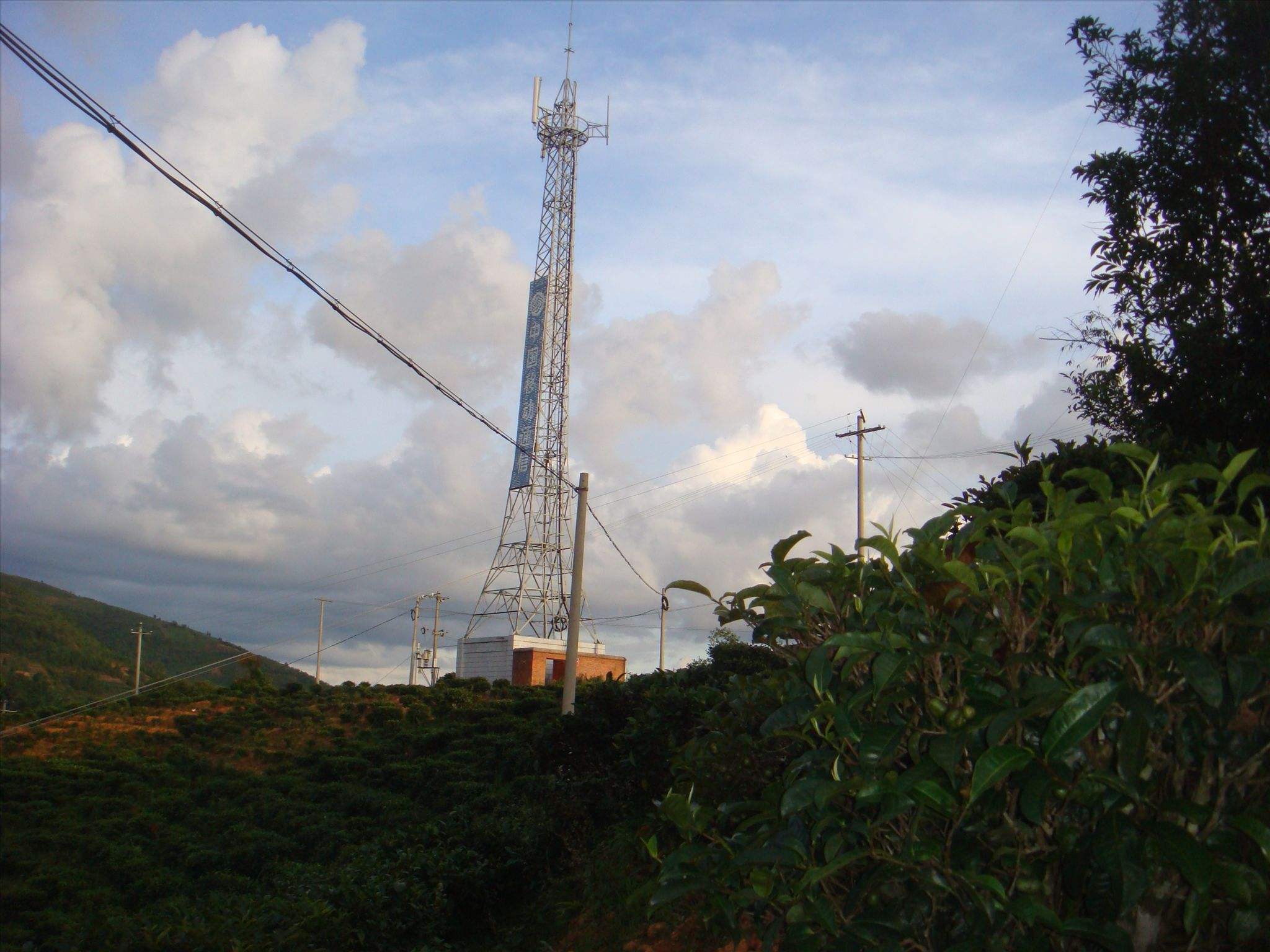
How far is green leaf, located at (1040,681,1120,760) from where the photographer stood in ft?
7.09

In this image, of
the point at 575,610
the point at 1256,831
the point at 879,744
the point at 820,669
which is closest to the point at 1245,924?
the point at 1256,831

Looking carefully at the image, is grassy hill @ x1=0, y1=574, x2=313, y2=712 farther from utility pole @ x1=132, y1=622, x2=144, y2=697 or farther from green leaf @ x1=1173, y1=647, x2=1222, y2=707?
green leaf @ x1=1173, y1=647, x2=1222, y2=707

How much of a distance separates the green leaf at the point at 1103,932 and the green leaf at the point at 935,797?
0.34 metres

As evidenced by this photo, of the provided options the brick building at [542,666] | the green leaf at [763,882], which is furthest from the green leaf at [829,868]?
the brick building at [542,666]

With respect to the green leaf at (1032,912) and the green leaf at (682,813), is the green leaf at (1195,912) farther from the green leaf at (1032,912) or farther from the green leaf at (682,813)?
the green leaf at (682,813)

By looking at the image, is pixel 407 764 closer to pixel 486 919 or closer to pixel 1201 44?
pixel 486 919

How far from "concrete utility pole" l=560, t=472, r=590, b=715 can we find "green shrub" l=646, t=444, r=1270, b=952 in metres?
13.5

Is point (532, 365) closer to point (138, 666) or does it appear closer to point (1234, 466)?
point (138, 666)

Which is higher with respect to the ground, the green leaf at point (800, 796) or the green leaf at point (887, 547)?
the green leaf at point (887, 547)

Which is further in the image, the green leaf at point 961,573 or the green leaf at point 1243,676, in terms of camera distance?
the green leaf at point 961,573

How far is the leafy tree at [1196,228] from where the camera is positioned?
20.5 feet

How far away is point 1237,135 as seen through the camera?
6582mm

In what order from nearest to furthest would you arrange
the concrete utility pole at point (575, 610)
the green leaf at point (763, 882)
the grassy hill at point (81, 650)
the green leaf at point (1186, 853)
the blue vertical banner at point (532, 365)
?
the green leaf at point (1186, 853) → the green leaf at point (763, 882) → the concrete utility pole at point (575, 610) → the blue vertical banner at point (532, 365) → the grassy hill at point (81, 650)

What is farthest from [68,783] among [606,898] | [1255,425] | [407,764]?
[1255,425]
